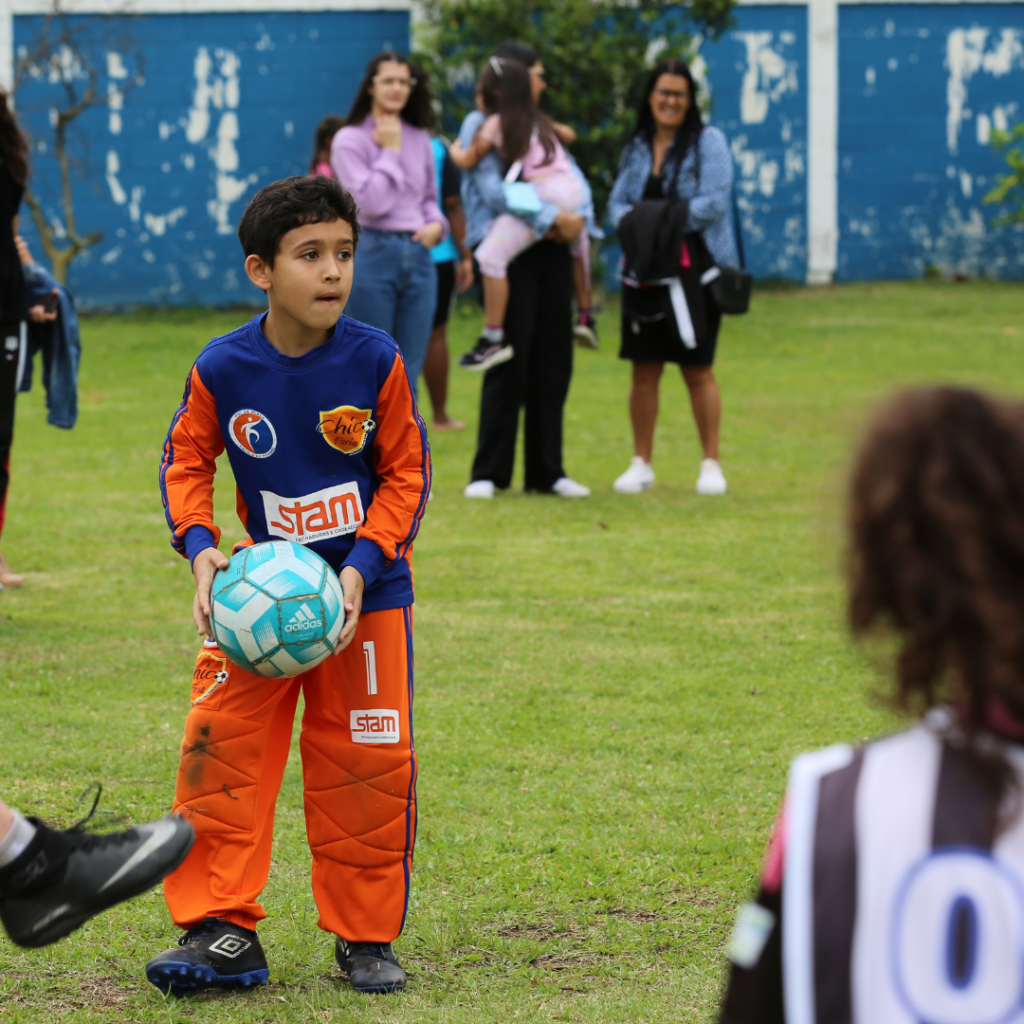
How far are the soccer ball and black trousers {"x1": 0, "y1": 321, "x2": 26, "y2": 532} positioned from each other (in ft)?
9.71

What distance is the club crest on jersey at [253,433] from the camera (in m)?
2.86

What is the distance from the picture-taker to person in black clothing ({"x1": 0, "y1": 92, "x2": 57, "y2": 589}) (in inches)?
205

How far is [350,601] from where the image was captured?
9.08ft

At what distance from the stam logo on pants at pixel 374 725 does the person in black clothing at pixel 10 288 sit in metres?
3.04

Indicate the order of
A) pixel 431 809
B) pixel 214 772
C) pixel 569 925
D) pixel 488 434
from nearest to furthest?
1. pixel 214 772
2. pixel 569 925
3. pixel 431 809
4. pixel 488 434

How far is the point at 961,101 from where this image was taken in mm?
18016

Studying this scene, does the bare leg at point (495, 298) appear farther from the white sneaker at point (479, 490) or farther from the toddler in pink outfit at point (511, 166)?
the white sneaker at point (479, 490)

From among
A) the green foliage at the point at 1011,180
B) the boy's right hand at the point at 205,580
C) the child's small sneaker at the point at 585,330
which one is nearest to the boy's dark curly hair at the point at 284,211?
the boy's right hand at the point at 205,580

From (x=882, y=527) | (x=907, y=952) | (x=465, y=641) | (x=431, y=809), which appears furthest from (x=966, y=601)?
(x=465, y=641)

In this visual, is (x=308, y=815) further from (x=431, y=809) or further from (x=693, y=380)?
(x=693, y=380)

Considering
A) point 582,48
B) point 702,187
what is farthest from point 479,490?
point 582,48

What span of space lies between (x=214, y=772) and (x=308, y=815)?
22 cm

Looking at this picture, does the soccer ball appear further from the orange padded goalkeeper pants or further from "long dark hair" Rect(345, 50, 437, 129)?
"long dark hair" Rect(345, 50, 437, 129)

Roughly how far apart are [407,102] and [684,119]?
1.44 m
